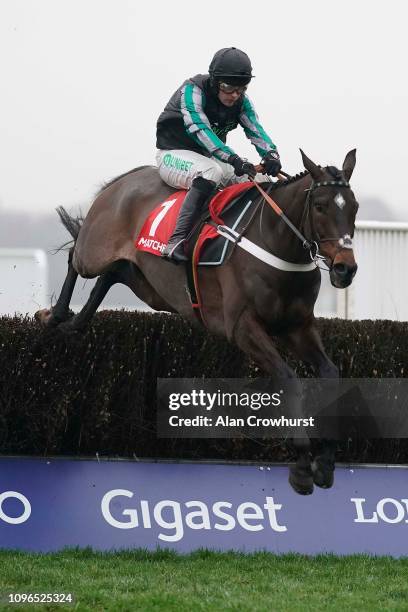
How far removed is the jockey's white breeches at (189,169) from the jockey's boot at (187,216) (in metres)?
0.08

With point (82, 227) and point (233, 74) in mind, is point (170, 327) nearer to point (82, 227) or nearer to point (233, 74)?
point (82, 227)

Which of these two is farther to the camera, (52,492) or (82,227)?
(82,227)

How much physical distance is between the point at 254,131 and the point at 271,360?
1.52 m

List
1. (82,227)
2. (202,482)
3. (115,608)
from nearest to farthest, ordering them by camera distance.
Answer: (115,608), (202,482), (82,227)

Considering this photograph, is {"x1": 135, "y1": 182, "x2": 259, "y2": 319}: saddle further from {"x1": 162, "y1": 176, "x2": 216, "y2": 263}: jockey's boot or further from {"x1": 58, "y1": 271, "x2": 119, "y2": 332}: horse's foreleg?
{"x1": 58, "y1": 271, "x2": 119, "y2": 332}: horse's foreleg

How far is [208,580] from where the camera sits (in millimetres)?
6137

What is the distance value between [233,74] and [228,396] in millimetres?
2047

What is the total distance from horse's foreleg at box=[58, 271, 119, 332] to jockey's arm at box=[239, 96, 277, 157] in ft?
4.60

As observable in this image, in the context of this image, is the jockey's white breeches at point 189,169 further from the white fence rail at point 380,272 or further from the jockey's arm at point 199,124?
the white fence rail at point 380,272

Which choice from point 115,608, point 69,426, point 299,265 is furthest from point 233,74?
point 115,608

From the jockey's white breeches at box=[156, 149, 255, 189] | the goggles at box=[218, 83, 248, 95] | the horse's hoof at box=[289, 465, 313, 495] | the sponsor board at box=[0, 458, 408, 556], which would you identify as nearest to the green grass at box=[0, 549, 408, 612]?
the sponsor board at box=[0, 458, 408, 556]

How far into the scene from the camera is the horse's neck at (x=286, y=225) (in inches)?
250

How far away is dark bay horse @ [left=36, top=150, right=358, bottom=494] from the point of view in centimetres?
603

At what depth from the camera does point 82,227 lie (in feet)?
26.2
